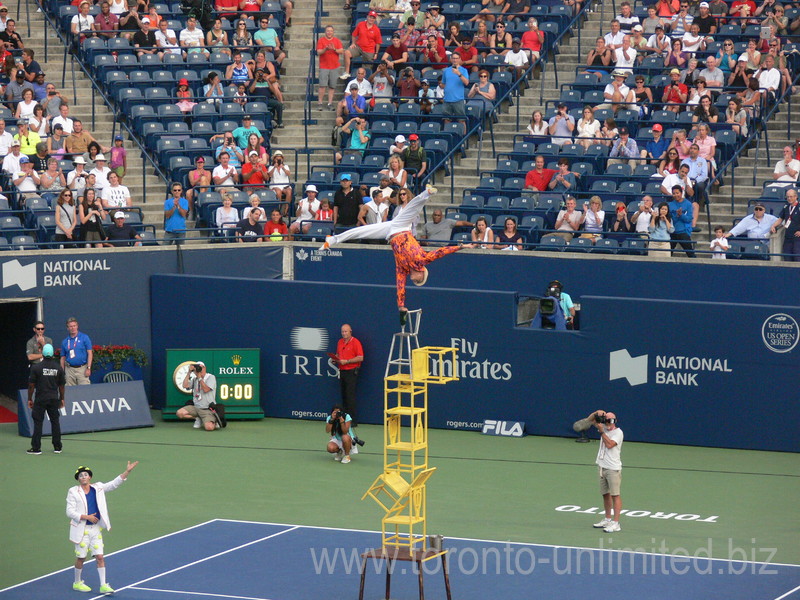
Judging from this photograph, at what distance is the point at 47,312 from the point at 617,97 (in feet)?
43.0

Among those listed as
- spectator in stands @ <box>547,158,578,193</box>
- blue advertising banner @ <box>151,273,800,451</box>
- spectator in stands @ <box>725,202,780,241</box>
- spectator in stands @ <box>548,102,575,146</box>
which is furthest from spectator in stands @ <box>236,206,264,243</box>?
spectator in stands @ <box>725,202,780,241</box>

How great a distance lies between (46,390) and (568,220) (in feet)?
34.8

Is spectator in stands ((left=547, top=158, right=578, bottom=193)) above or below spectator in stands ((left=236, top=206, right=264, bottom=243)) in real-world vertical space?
above

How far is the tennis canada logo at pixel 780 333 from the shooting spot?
25.3 metres

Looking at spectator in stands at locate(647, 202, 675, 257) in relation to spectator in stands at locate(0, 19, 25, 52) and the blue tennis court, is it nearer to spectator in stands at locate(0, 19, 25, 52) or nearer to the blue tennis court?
the blue tennis court

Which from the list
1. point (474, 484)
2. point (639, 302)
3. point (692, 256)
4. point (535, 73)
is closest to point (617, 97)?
point (535, 73)

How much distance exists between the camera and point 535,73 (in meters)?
35.1

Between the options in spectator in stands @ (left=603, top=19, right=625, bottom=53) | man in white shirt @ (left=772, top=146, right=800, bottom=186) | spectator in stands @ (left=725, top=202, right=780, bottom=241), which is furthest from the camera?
spectator in stands @ (left=603, top=19, right=625, bottom=53)

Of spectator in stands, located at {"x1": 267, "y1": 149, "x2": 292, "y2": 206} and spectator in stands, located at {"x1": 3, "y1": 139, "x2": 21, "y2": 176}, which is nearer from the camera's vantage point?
spectator in stands, located at {"x1": 3, "y1": 139, "x2": 21, "y2": 176}

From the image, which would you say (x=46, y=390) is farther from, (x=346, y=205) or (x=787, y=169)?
(x=787, y=169)

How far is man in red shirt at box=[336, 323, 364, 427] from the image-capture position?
27.5m

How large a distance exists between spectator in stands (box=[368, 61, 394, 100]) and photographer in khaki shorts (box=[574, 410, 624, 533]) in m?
15.3

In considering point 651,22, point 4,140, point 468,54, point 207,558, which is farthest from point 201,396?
point 651,22

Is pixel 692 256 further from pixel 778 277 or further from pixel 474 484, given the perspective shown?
pixel 474 484
